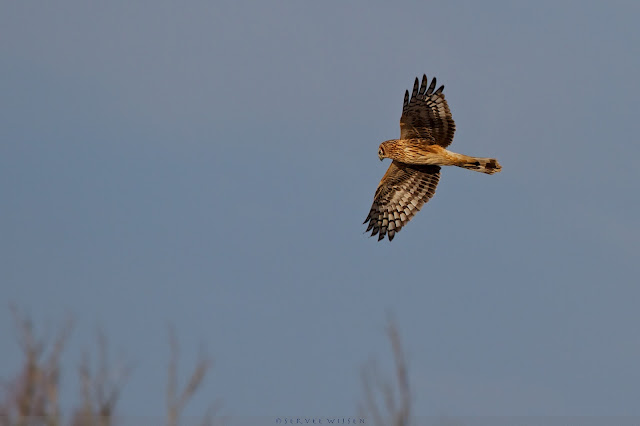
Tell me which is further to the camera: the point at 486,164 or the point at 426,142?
the point at 426,142

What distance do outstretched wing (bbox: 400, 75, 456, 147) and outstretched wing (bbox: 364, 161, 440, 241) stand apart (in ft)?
4.00

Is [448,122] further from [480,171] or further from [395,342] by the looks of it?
[395,342]

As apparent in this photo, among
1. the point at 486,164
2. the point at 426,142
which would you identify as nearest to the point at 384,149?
the point at 426,142

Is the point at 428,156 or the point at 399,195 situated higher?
the point at 428,156

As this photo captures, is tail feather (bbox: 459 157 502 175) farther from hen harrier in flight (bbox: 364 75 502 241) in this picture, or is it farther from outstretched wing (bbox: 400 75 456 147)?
outstretched wing (bbox: 400 75 456 147)

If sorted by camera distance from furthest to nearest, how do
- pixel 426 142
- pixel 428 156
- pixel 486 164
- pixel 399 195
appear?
pixel 399 195 < pixel 426 142 < pixel 428 156 < pixel 486 164

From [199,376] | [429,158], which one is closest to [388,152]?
[429,158]

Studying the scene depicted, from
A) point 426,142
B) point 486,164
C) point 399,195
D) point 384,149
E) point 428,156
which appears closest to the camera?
point 486,164

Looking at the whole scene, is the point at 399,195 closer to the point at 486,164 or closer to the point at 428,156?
the point at 428,156

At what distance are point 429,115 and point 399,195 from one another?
90.9 inches

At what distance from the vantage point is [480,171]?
1906cm

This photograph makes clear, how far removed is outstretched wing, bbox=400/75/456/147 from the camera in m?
19.3

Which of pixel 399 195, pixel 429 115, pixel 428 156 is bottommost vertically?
pixel 399 195

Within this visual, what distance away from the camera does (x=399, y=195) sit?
68.6 feet
